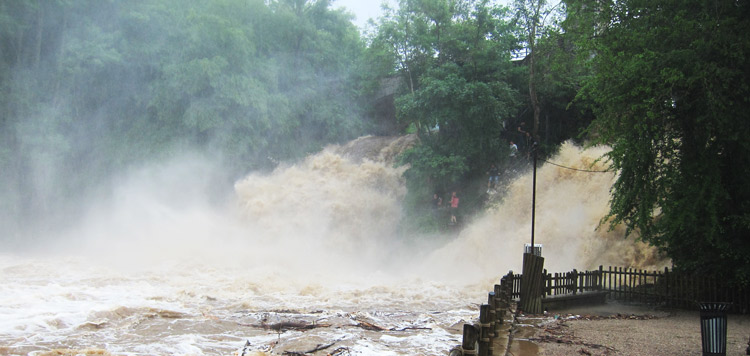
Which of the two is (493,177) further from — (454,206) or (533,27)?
(533,27)

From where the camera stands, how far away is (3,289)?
17.5 meters

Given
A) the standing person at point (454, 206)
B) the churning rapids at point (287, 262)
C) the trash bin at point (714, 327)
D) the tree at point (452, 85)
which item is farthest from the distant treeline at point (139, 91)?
the trash bin at point (714, 327)

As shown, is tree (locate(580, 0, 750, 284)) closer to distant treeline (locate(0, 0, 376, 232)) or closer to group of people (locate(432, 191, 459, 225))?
group of people (locate(432, 191, 459, 225))

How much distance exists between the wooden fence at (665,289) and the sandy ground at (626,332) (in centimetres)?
38

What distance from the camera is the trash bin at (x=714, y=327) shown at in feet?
23.7

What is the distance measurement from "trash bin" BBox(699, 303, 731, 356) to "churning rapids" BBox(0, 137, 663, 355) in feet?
14.1

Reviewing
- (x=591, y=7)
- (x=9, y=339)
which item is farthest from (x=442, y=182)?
(x=9, y=339)

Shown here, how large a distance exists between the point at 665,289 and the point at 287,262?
48.2 ft

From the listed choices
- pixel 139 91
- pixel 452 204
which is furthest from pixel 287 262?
pixel 139 91

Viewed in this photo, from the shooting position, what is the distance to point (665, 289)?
1365 cm

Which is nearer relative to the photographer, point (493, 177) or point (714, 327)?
point (714, 327)

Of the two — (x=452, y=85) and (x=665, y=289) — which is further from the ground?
(x=452, y=85)

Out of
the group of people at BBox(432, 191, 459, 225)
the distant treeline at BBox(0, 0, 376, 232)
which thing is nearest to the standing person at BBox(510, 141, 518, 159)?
the group of people at BBox(432, 191, 459, 225)

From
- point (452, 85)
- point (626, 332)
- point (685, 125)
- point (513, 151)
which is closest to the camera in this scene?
point (626, 332)
